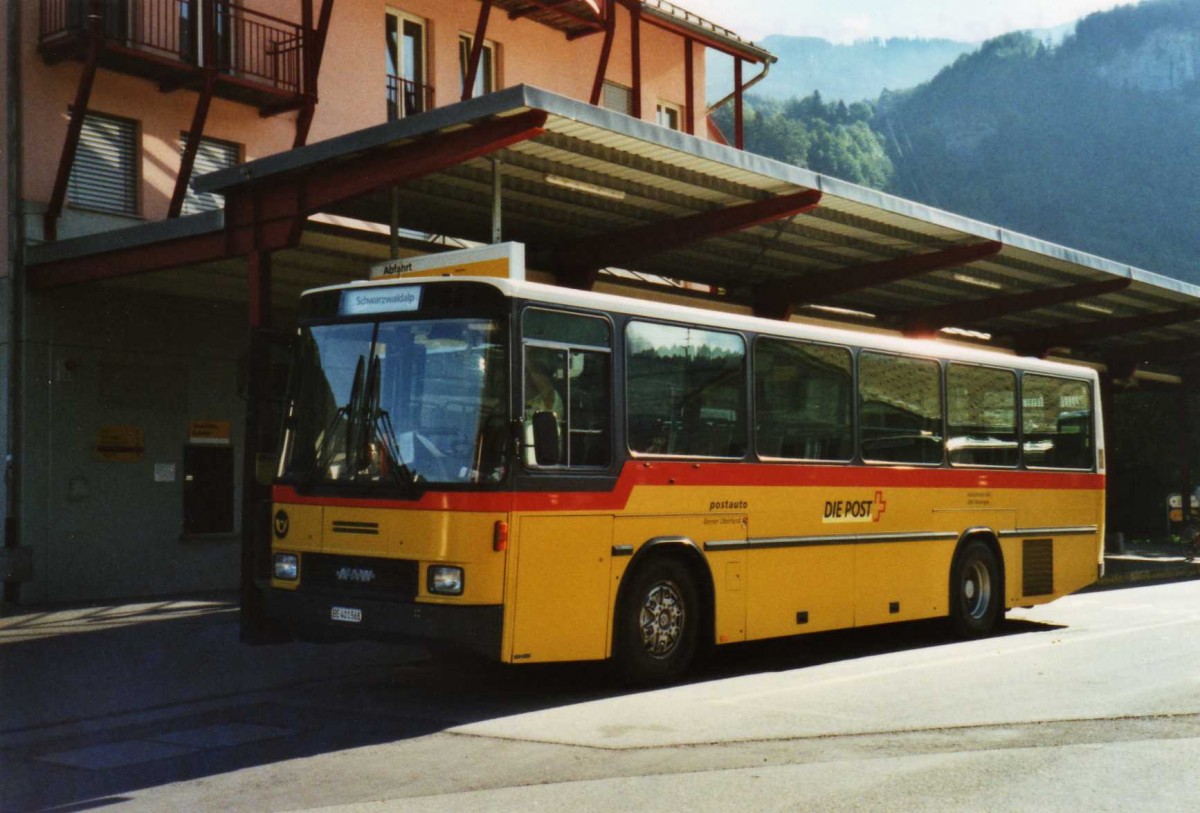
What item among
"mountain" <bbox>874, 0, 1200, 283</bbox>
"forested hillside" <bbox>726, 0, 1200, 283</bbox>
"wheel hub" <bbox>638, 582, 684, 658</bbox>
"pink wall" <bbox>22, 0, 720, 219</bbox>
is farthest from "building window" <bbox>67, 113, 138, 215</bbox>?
"mountain" <bbox>874, 0, 1200, 283</bbox>

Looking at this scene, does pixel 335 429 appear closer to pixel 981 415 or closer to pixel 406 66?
pixel 981 415

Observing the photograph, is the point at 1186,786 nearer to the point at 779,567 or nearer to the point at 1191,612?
the point at 779,567

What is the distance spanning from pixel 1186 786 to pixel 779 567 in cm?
535

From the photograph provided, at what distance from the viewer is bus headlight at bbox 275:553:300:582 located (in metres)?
10.4

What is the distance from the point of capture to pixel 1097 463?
55.9ft

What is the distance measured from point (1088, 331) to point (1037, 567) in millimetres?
12653

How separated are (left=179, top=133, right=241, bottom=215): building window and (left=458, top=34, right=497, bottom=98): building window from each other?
17.3 ft

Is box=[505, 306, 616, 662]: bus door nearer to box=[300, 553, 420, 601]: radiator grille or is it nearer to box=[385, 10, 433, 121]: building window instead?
box=[300, 553, 420, 601]: radiator grille

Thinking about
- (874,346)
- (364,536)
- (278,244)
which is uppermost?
(278,244)

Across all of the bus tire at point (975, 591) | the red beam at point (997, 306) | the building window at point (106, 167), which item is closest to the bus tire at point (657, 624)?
the bus tire at point (975, 591)

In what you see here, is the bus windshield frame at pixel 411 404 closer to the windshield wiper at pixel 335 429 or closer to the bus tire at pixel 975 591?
the windshield wiper at pixel 335 429

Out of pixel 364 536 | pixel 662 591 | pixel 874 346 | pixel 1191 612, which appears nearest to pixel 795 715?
pixel 662 591

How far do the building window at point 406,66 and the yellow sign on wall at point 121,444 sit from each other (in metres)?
7.42

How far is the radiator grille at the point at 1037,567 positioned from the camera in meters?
15.7
